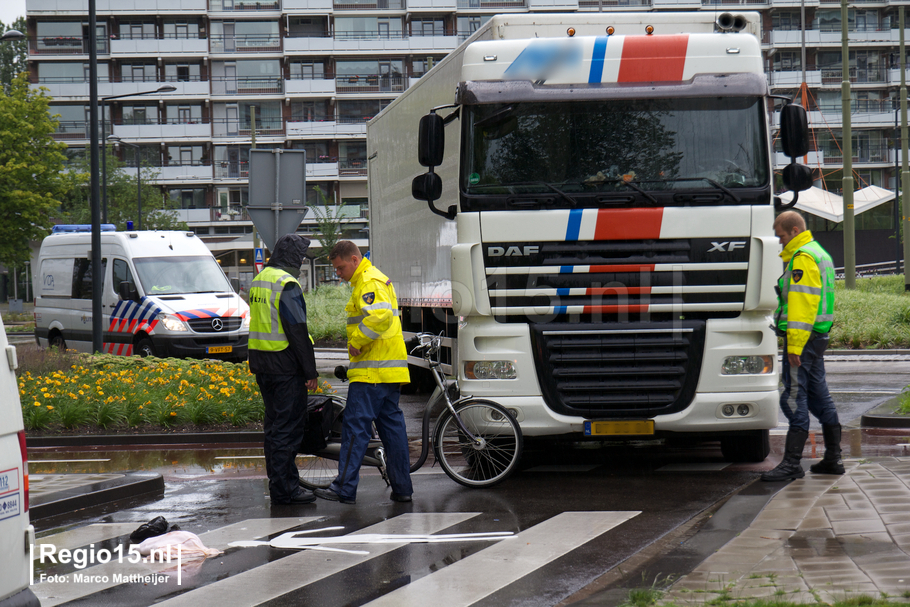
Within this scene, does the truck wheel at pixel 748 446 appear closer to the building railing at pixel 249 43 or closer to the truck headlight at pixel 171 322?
the truck headlight at pixel 171 322

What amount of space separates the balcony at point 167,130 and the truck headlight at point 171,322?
2100 inches

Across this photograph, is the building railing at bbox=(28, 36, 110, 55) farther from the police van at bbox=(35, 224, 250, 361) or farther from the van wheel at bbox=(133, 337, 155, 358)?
the van wheel at bbox=(133, 337, 155, 358)

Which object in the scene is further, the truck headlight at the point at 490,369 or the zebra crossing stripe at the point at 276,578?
the truck headlight at the point at 490,369

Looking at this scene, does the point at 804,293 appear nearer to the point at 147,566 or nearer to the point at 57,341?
the point at 147,566

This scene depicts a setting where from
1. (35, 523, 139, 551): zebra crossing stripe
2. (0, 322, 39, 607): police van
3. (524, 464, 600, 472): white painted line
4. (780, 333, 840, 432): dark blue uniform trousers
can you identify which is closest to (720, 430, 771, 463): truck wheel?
(780, 333, 840, 432): dark blue uniform trousers

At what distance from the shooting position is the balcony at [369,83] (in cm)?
6775

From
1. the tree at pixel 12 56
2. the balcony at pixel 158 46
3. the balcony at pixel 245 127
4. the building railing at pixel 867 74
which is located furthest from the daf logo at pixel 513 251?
the tree at pixel 12 56

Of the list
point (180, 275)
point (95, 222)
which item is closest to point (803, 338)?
point (95, 222)

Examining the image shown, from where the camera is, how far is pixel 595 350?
8.01 m

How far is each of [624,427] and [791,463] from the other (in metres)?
1.29

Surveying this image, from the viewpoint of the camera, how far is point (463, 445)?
317 inches

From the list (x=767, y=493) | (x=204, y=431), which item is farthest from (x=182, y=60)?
(x=767, y=493)

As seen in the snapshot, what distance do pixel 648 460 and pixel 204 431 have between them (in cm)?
487

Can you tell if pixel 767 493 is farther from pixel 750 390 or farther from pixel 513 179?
pixel 513 179
